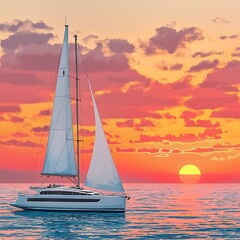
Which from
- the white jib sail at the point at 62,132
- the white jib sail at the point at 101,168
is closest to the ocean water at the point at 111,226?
the white jib sail at the point at 101,168

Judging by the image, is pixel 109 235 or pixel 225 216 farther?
pixel 225 216

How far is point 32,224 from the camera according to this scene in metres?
56.3

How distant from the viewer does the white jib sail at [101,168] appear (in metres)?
61.7

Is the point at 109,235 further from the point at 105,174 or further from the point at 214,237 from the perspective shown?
the point at 105,174

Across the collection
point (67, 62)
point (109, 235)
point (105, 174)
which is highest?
point (67, 62)

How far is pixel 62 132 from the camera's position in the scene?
63.1 metres

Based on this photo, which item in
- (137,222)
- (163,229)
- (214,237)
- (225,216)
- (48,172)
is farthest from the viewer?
(225,216)

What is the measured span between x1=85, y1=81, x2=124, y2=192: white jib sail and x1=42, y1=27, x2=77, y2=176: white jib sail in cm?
201

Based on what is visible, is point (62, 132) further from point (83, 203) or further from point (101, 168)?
point (83, 203)

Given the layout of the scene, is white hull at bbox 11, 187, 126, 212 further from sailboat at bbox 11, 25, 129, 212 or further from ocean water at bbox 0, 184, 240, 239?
ocean water at bbox 0, 184, 240, 239

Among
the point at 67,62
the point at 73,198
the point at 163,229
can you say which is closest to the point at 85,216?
the point at 73,198

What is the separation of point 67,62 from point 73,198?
1428 cm

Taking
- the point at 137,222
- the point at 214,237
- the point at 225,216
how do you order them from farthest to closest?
the point at 225,216 → the point at 137,222 → the point at 214,237

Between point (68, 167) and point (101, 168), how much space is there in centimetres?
346
